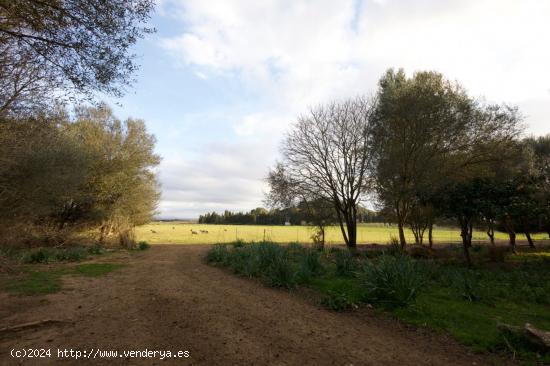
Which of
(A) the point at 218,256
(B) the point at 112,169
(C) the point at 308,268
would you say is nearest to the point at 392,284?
(C) the point at 308,268

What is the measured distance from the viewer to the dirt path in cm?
458

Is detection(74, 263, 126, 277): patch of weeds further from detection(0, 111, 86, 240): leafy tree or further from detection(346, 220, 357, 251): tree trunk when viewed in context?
detection(346, 220, 357, 251): tree trunk

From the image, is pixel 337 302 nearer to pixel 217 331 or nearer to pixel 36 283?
pixel 217 331

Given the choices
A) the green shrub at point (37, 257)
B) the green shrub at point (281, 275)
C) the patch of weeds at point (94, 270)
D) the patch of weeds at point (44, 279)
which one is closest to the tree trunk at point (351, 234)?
the green shrub at point (281, 275)

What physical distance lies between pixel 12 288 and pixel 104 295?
2845mm

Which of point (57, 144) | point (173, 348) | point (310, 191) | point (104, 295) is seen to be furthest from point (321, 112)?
point (173, 348)

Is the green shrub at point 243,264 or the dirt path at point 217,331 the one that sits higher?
the green shrub at point 243,264

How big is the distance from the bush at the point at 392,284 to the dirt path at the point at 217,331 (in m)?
0.77

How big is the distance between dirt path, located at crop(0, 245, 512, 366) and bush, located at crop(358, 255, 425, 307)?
775mm

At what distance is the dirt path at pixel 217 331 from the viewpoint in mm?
4582

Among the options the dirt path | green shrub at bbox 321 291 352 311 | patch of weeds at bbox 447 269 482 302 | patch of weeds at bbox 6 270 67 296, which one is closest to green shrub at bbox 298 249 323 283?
the dirt path

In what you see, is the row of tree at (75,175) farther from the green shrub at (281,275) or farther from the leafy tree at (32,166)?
the green shrub at (281,275)

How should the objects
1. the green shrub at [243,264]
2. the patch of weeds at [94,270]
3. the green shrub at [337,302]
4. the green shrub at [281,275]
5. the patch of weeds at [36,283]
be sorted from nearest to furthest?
the green shrub at [337,302] < the patch of weeds at [36,283] < the green shrub at [281,275] < the green shrub at [243,264] < the patch of weeds at [94,270]

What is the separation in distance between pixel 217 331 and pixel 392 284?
409cm
